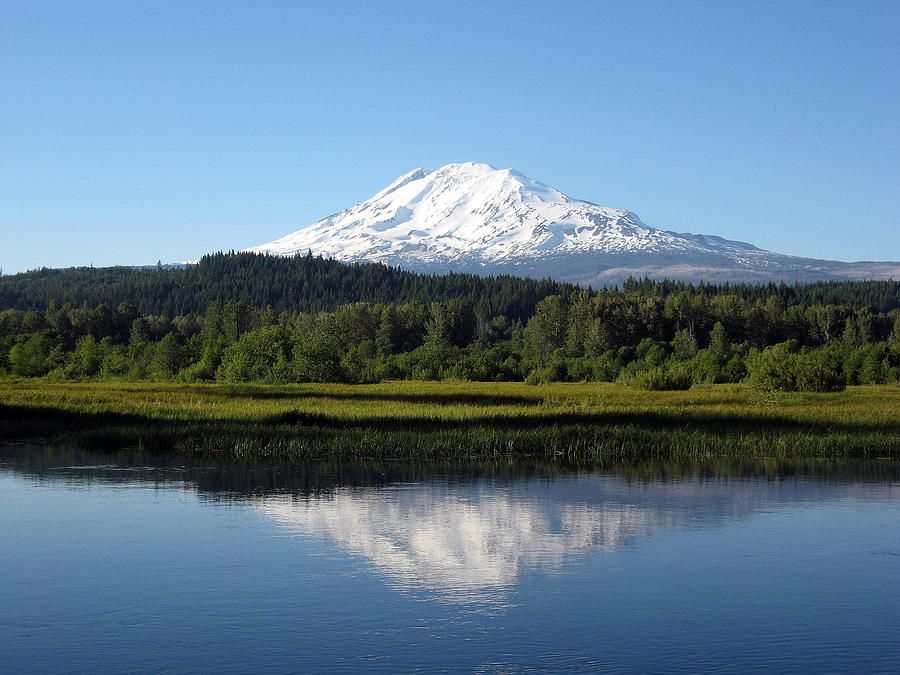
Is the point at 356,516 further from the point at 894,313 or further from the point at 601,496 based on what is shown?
the point at 894,313

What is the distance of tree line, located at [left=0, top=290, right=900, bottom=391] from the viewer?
104688 millimetres

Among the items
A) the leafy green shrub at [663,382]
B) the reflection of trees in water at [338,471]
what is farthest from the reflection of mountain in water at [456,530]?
the leafy green shrub at [663,382]

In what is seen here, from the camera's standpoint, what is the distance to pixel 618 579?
19.3 m

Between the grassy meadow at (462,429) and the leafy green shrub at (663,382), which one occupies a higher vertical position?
the grassy meadow at (462,429)

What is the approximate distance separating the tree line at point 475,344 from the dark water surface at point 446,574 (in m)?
54.4

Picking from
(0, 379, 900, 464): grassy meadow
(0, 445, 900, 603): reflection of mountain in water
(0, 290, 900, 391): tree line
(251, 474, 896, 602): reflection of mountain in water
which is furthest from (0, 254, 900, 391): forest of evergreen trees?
(251, 474, 896, 602): reflection of mountain in water

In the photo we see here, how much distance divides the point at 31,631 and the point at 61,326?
180 meters

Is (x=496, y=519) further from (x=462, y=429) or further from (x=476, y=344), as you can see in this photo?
(x=476, y=344)

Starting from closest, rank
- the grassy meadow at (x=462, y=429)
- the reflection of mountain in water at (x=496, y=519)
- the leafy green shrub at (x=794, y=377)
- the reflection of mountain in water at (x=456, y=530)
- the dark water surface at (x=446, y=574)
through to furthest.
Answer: the dark water surface at (x=446, y=574) → the reflection of mountain in water at (x=456, y=530) → the reflection of mountain in water at (x=496, y=519) → the grassy meadow at (x=462, y=429) → the leafy green shrub at (x=794, y=377)

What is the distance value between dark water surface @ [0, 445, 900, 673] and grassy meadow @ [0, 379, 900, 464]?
6.74 m

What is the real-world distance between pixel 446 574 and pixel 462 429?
23782 mm

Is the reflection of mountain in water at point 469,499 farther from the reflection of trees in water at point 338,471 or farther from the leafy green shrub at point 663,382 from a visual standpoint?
the leafy green shrub at point 663,382

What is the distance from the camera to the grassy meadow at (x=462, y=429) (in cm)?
3906

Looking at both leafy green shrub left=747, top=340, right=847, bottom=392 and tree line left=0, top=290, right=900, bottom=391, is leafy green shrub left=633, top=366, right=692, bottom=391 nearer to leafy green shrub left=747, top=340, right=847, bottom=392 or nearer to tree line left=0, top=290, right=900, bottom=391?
tree line left=0, top=290, right=900, bottom=391
